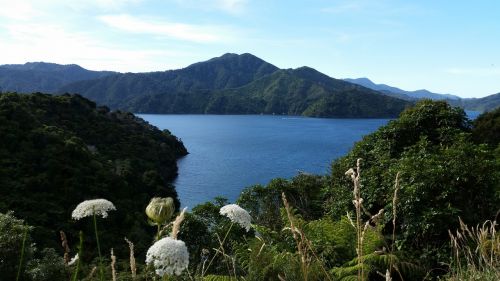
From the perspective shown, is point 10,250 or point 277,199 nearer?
point 10,250

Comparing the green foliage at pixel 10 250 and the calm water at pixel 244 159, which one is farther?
the calm water at pixel 244 159

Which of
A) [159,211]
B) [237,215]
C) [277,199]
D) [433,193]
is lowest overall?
[277,199]

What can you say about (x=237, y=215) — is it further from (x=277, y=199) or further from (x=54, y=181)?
(x=54, y=181)

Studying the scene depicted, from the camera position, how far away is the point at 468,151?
1125cm

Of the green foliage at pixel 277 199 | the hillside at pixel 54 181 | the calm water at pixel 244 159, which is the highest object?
the green foliage at pixel 277 199

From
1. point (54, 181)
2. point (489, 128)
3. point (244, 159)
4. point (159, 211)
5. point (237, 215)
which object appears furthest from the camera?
point (244, 159)

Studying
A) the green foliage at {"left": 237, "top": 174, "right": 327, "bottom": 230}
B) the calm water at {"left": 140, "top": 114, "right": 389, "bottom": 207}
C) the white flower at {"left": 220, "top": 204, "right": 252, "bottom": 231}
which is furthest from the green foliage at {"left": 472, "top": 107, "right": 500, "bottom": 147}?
the white flower at {"left": 220, "top": 204, "right": 252, "bottom": 231}

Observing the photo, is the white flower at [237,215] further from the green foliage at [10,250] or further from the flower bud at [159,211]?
the green foliage at [10,250]

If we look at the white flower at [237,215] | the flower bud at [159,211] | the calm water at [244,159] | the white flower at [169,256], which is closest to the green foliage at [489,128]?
the calm water at [244,159]

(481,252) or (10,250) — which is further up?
(481,252)

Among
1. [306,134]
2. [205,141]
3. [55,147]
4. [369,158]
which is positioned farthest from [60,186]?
[306,134]

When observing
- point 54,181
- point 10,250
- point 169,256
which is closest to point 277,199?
point 10,250

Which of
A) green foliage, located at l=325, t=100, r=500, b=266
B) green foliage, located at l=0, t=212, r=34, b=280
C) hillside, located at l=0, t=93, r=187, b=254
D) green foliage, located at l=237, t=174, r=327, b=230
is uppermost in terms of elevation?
green foliage, located at l=325, t=100, r=500, b=266

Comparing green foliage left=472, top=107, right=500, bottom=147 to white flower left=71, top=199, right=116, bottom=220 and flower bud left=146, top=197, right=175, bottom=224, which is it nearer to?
flower bud left=146, top=197, right=175, bottom=224
